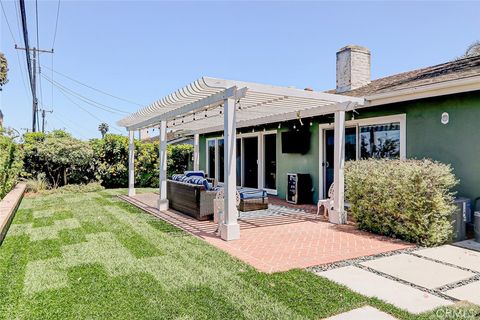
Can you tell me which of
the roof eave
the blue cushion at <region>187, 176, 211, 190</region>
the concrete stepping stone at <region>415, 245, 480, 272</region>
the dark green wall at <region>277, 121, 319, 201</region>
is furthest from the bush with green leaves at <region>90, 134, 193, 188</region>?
the concrete stepping stone at <region>415, 245, 480, 272</region>

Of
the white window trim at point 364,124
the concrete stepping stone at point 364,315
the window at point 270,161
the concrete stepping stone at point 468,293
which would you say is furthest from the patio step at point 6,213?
the window at point 270,161

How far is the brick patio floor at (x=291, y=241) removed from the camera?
198 inches

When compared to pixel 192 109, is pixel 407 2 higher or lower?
higher

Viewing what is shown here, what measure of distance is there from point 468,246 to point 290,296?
14.2 ft

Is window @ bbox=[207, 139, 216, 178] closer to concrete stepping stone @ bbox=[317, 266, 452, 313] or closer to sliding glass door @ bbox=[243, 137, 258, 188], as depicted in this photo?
sliding glass door @ bbox=[243, 137, 258, 188]

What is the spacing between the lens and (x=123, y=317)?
10.5 feet

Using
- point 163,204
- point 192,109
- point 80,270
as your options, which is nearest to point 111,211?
point 163,204

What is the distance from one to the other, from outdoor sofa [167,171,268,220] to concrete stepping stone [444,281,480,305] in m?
5.45

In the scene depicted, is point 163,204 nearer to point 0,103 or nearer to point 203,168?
point 203,168

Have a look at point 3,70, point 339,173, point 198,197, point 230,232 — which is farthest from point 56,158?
point 339,173

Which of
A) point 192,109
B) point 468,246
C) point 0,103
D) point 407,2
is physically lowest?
point 468,246

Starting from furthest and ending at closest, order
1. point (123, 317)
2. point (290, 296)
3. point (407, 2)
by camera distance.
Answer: point (407, 2)
point (290, 296)
point (123, 317)

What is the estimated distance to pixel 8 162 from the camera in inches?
456

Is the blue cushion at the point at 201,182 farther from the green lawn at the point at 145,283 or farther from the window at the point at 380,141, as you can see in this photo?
the window at the point at 380,141
